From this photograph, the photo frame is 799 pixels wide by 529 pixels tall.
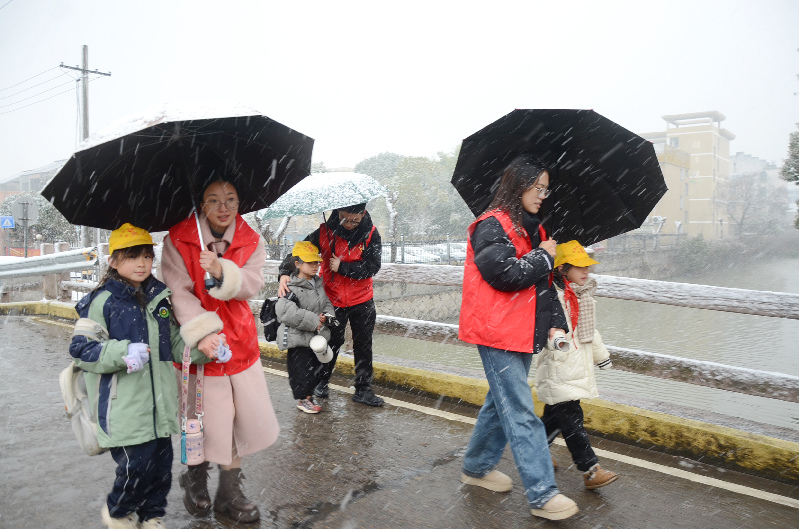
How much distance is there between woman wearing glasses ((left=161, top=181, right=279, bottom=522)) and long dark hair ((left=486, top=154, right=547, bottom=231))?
52.9 inches

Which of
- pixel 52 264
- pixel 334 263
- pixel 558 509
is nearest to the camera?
pixel 558 509

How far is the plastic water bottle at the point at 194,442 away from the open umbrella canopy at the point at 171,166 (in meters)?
1.07

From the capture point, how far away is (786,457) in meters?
3.58

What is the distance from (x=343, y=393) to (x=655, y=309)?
897 inches

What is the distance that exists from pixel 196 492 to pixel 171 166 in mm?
1725

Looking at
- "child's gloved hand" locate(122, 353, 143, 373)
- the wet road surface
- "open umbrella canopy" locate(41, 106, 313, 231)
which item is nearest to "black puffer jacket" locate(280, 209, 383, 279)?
the wet road surface

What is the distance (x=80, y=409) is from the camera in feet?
9.04

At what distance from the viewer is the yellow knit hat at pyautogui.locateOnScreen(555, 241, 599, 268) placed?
132 inches

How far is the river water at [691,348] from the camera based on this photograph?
421 inches

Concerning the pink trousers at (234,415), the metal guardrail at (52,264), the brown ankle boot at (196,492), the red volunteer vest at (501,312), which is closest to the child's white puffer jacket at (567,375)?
the red volunteer vest at (501,312)

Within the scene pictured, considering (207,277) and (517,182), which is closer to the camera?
(207,277)

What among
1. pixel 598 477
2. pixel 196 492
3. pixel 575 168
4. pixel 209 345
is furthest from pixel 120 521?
pixel 575 168

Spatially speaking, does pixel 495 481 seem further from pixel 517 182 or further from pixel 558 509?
pixel 517 182

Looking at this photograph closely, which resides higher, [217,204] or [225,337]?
[217,204]
